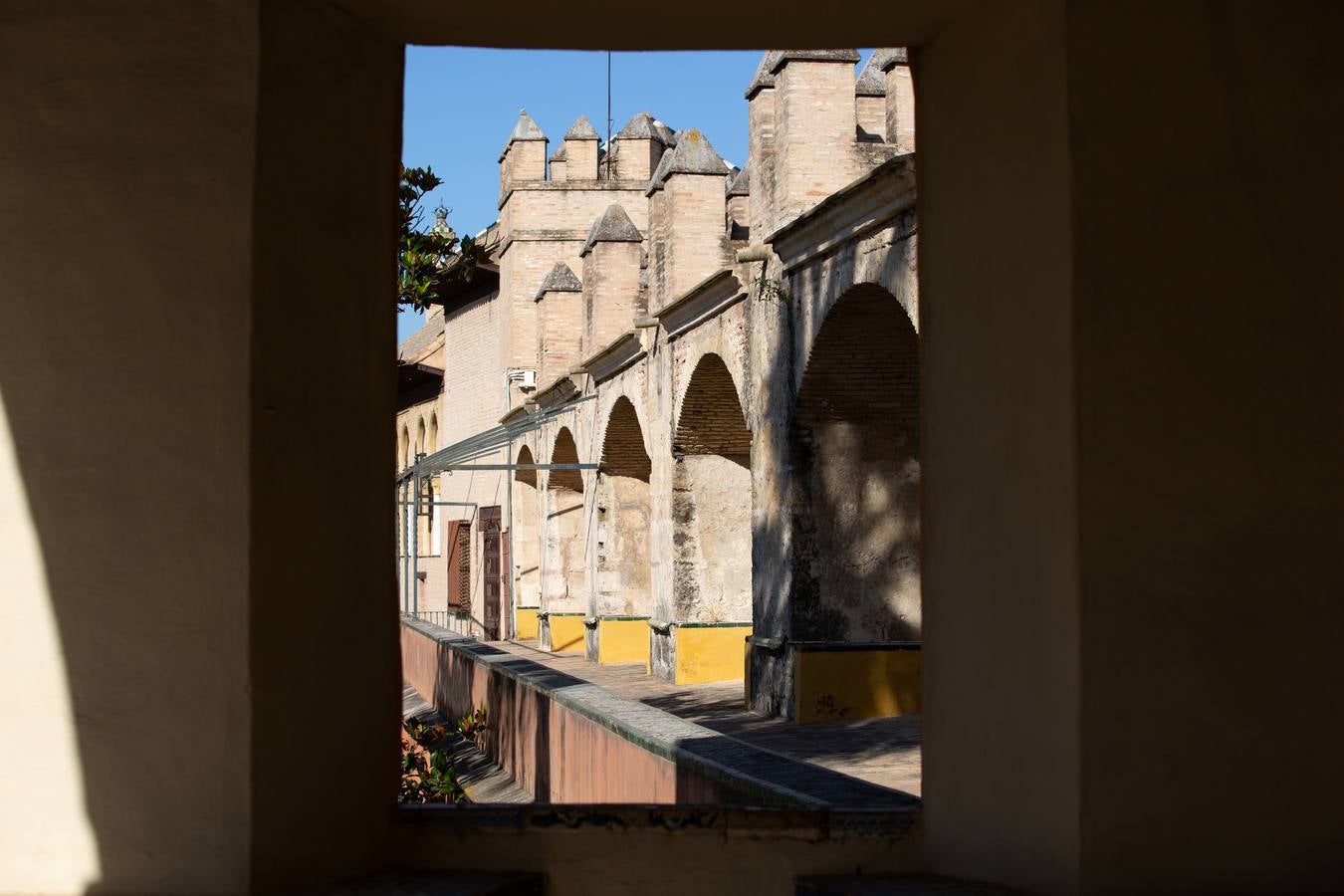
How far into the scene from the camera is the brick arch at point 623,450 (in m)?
22.2

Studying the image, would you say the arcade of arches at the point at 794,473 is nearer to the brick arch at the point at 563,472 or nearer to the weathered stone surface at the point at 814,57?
the weathered stone surface at the point at 814,57

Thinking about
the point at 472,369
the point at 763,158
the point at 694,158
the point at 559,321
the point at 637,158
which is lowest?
the point at 763,158

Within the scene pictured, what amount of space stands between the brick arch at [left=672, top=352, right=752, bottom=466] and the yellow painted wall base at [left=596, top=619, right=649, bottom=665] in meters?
4.32

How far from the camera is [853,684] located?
14156mm

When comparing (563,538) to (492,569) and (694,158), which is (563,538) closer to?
(492,569)

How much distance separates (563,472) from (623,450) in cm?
389

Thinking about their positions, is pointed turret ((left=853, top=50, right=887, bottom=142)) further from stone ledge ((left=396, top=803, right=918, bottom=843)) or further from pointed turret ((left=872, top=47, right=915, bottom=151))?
stone ledge ((left=396, top=803, right=918, bottom=843))

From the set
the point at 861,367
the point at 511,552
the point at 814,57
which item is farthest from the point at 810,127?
the point at 511,552
